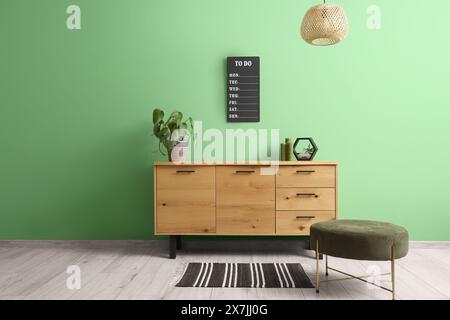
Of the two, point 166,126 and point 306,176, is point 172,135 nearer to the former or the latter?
point 166,126

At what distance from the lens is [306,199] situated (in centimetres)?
328

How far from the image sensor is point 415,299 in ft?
7.75

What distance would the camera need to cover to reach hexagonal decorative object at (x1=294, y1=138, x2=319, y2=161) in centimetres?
346

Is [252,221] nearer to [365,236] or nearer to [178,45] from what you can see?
[365,236]

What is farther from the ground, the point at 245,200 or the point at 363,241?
the point at 245,200

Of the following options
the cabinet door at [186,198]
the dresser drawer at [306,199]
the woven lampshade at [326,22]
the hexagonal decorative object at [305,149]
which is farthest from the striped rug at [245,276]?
the woven lampshade at [326,22]

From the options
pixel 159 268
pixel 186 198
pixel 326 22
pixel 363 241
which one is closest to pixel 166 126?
pixel 186 198

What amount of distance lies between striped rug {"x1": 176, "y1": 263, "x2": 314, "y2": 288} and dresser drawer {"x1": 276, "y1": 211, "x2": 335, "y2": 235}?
0.89 ft

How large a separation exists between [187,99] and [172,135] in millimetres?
469

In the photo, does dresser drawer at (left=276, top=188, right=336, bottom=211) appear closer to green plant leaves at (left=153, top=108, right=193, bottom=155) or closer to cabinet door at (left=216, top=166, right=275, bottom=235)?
cabinet door at (left=216, top=166, right=275, bottom=235)

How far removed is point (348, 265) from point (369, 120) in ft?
4.38

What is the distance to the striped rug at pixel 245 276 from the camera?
2.64m

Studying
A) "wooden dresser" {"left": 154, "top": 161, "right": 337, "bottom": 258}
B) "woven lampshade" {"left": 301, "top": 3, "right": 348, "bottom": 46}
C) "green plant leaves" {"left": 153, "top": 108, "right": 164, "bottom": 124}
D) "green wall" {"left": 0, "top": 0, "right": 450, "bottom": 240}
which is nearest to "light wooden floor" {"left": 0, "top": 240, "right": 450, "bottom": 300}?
"green wall" {"left": 0, "top": 0, "right": 450, "bottom": 240}
